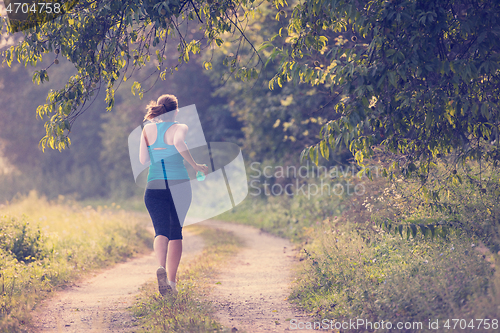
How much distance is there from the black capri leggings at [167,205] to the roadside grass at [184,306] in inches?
28.3

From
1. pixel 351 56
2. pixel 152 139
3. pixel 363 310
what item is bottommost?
pixel 363 310

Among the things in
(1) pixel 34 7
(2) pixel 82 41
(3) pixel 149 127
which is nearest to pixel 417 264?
(3) pixel 149 127

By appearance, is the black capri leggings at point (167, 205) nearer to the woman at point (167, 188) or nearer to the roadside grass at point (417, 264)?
the woman at point (167, 188)

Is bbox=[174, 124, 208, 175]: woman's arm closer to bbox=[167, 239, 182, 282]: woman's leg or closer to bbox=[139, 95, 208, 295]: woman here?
bbox=[139, 95, 208, 295]: woman

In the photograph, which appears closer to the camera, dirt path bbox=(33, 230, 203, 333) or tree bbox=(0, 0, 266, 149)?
dirt path bbox=(33, 230, 203, 333)

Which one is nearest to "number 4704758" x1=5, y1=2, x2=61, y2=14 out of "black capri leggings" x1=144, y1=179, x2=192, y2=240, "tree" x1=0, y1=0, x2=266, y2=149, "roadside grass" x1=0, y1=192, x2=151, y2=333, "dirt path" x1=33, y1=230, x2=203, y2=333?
"tree" x1=0, y1=0, x2=266, y2=149

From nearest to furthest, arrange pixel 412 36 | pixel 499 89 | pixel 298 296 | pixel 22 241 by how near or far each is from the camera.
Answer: pixel 412 36 → pixel 499 89 → pixel 298 296 → pixel 22 241

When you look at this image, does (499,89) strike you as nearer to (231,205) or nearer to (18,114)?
(231,205)

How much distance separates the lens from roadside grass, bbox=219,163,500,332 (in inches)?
139

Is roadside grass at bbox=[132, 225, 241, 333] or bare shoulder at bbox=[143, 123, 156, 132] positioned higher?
bare shoulder at bbox=[143, 123, 156, 132]

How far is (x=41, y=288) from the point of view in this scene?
5.49 m

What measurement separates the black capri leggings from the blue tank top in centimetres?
7

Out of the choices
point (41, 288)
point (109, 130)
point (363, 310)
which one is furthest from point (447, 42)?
point (109, 130)

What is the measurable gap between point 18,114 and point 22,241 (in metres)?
23.0
